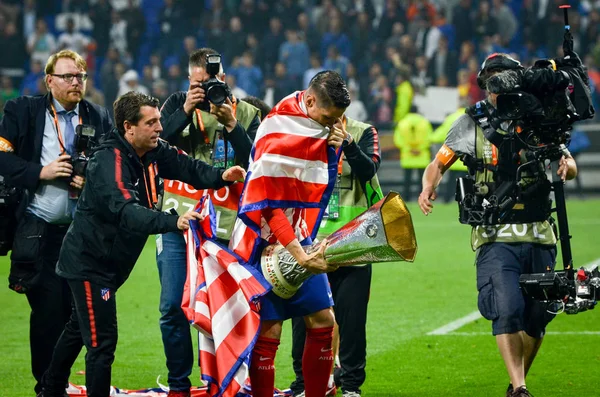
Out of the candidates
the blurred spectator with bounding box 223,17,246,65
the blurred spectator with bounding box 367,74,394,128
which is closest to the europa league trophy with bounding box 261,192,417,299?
the blurred spectator with bounding box 367,74,394,128

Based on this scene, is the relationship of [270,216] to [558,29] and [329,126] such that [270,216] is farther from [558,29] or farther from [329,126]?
[558,29]

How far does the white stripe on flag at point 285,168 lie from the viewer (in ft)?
19.3

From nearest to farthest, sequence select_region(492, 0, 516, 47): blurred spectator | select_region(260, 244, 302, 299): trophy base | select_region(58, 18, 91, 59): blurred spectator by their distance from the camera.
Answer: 1. select_region(260, 244, 302, 299): trophy base
2. select_region(492, 0, 516, 47): blurred spectator
3. select_region(58, 18, 91, 59): blurred spectator

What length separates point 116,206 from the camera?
5.93 m

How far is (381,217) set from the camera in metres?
5.62

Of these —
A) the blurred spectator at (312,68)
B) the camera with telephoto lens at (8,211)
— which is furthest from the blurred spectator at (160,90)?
the camera with telephoto lens at (8,211)

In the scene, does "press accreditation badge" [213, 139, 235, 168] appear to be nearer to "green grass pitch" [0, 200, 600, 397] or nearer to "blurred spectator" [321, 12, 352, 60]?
"green grass pitch" [0, 200, 600, 397]

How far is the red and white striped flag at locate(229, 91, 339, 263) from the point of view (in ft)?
19.4

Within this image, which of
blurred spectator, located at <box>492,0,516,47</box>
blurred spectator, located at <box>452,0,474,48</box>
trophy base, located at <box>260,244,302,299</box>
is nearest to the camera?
trophy base, located at <box>260,244,302,299</box>

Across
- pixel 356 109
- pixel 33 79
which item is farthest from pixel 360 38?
pixel 33 79

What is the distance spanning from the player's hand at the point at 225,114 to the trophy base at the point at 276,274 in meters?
0.99

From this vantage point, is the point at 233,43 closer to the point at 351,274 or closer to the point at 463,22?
the point at 463,22

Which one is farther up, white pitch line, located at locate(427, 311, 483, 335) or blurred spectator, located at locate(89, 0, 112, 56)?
blurred spectator, located at locate(89, 0, 112, 56)

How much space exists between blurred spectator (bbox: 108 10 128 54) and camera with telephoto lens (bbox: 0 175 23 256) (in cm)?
2012
